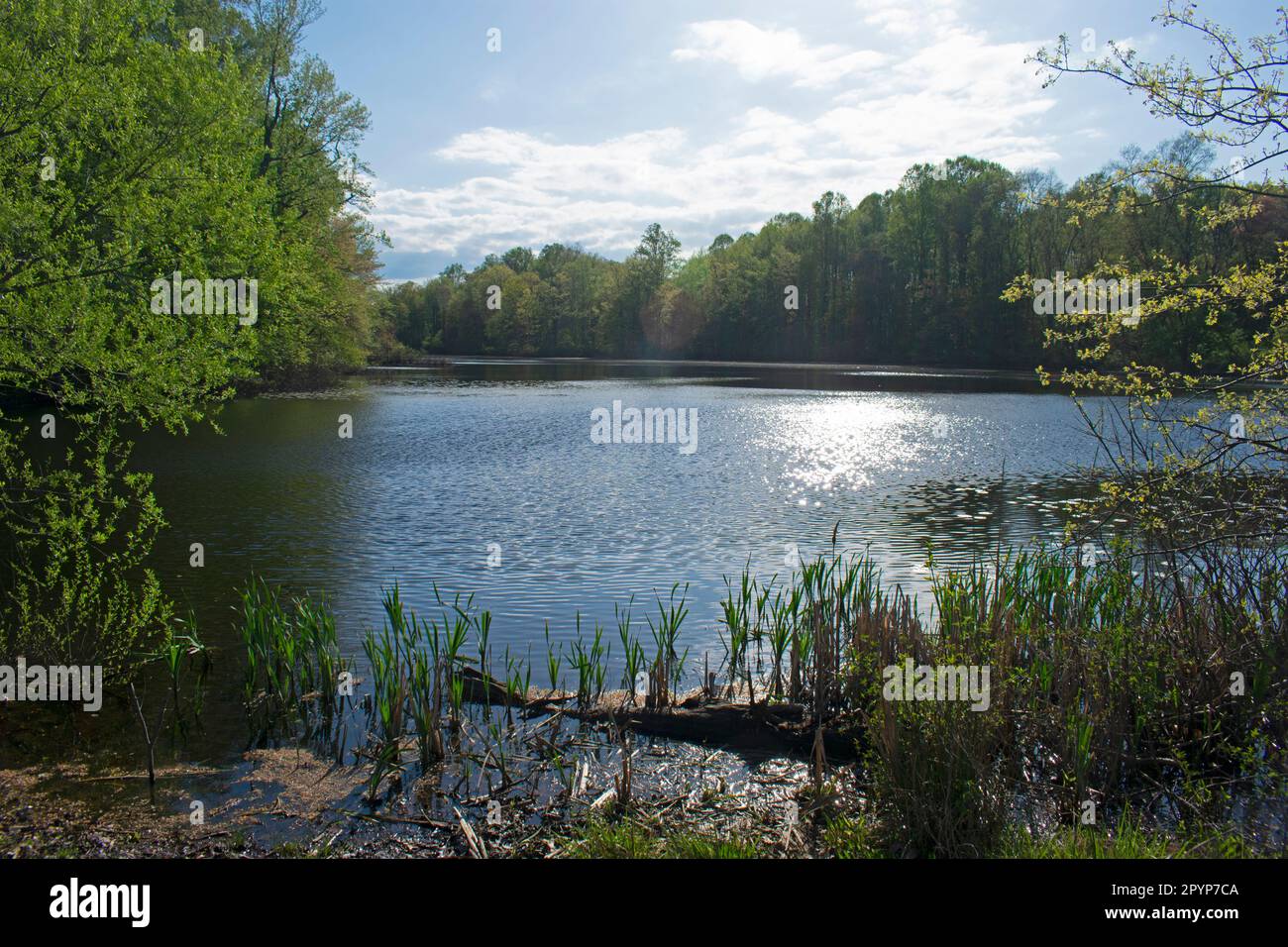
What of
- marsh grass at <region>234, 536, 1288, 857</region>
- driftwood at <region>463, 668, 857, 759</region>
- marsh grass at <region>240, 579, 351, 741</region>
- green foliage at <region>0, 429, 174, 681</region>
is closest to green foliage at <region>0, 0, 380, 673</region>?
green foliage at <region>0, 429, 174, 681</region>

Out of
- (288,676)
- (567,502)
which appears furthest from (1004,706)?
(567,502)

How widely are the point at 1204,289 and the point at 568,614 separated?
24.9 feet

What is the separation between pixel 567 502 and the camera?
759 inches

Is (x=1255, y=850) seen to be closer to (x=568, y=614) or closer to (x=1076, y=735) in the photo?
(x=1076, y=735)

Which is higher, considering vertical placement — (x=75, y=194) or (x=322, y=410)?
(x=75, y=194)

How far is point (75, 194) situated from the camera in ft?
42.9

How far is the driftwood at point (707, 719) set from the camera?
7.62 meters

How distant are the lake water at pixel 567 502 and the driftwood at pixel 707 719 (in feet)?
3.54

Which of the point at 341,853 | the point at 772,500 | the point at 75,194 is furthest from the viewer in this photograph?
the point at 772,500

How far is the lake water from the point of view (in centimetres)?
1282

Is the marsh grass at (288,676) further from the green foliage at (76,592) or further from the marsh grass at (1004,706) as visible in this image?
the green foliage at (76,592)

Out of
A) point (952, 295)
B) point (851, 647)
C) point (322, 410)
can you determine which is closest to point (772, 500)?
point (851, 647)

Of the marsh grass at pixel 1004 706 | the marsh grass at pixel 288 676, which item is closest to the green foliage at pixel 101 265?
the marsh grass at pixel 288 676

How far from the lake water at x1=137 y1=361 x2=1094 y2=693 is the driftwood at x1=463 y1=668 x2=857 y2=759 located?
108 centimetres
